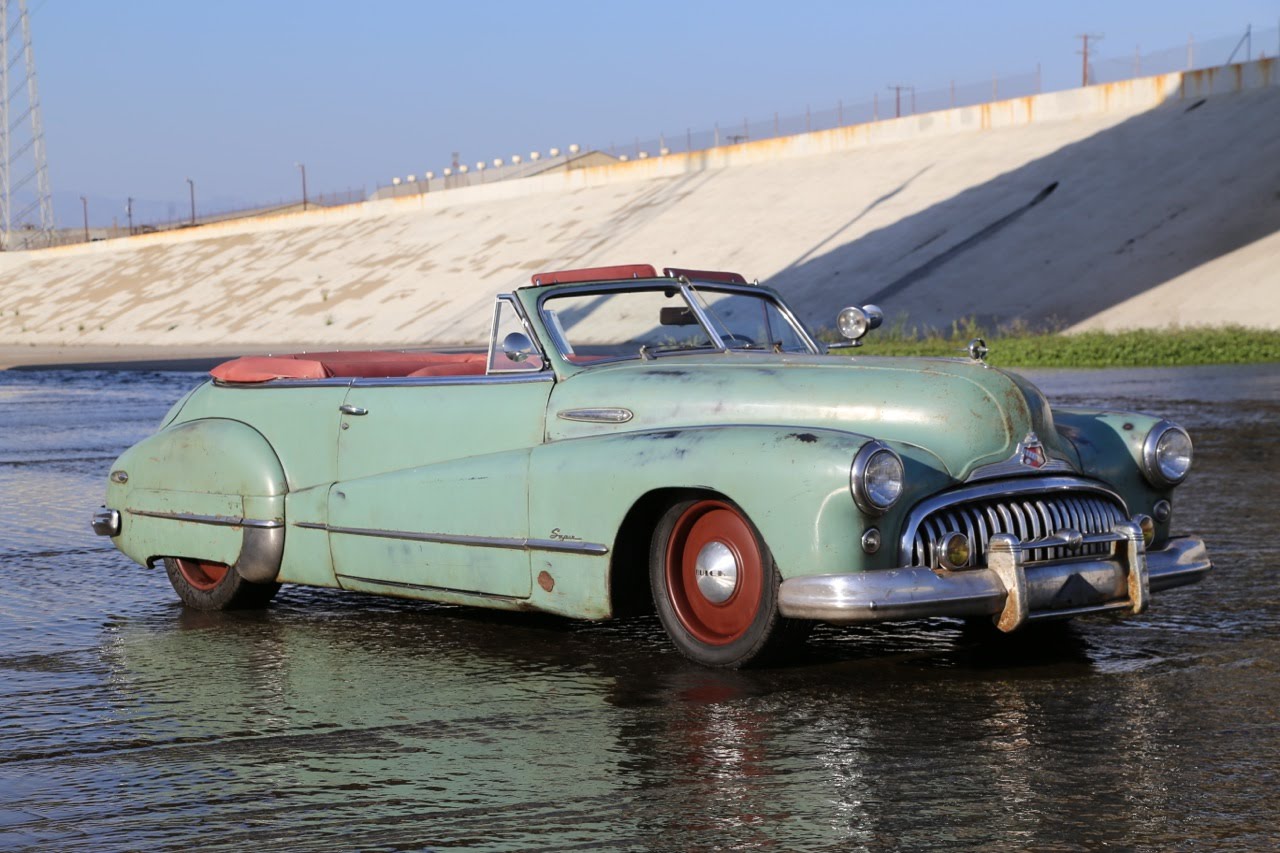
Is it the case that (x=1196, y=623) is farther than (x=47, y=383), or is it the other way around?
(x=47, y=383)

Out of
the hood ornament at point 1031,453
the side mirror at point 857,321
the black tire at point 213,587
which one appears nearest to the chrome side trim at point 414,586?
the black tire at point 213,587

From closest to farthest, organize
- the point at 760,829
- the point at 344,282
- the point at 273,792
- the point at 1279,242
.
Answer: the point at 760,829
the point at 273,792
the point at 1279,242
the point at 344,282

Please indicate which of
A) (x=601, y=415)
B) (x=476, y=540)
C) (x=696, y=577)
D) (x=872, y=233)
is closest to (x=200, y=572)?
(x=476, y=540)

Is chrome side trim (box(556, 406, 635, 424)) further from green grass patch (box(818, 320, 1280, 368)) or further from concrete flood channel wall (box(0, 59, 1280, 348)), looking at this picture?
concrete flood channel wall (box(0, 59, 1280, 348))

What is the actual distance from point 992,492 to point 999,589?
1.10 ft

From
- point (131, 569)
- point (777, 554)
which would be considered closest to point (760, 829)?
point (777, 554)

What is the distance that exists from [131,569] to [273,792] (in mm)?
4428

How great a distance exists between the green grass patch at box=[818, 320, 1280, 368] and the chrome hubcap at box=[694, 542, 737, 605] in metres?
19.7

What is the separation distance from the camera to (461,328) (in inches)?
1848

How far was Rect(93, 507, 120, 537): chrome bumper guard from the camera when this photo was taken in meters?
7.53

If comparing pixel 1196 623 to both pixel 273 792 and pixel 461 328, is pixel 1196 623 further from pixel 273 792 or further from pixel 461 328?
pixel 461 328

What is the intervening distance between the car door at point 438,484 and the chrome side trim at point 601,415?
0.13 meters

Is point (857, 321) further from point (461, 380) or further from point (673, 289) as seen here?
point (461, 380)

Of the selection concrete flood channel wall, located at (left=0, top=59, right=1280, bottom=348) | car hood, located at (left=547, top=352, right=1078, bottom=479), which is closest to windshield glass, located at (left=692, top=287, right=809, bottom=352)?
car hood, located at (left=547, top=352, right=1078, bottom=479)
